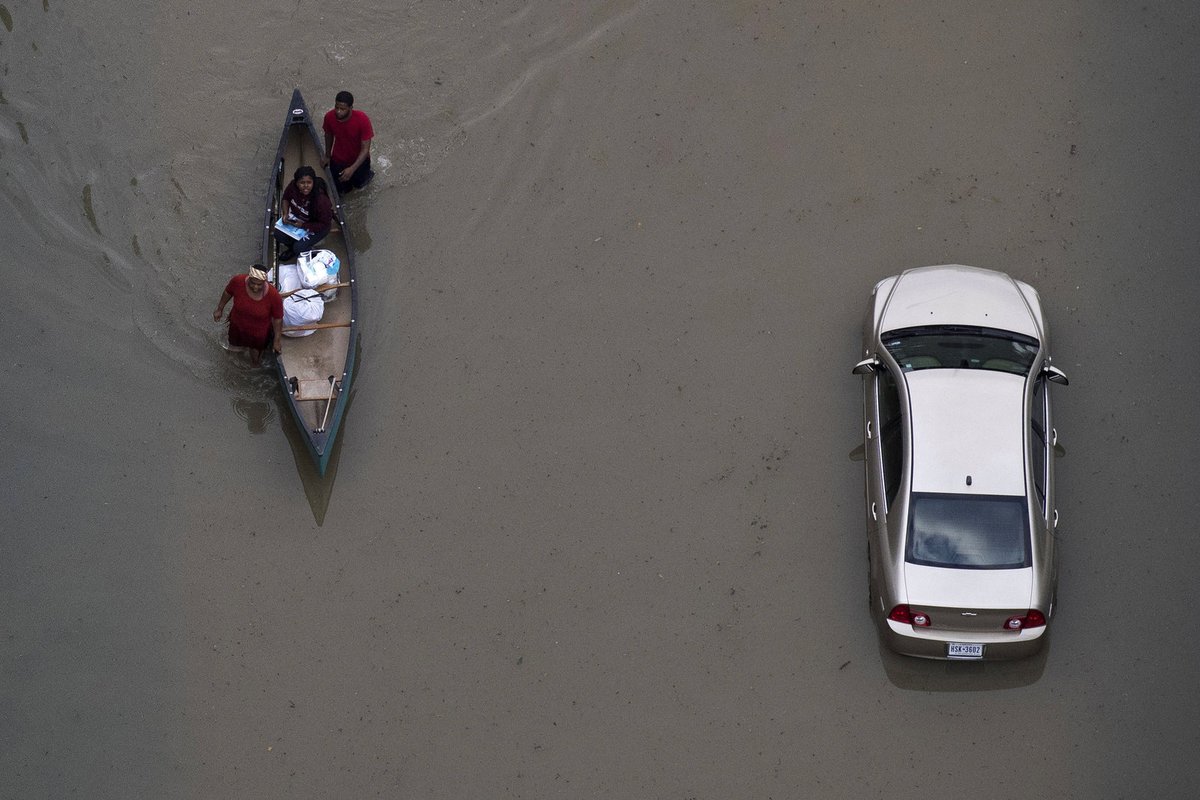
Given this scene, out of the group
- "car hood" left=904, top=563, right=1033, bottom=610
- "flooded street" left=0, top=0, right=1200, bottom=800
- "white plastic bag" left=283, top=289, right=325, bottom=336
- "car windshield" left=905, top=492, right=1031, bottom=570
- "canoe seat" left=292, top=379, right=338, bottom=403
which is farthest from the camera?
"white plastic bag" left=283, top=289, right=325, bottom=336

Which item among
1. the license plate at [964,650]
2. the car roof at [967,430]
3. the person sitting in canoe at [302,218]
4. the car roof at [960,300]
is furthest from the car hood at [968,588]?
the person sitting in canoe at [302,218]

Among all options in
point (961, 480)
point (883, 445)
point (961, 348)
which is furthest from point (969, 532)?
point (961, 348)

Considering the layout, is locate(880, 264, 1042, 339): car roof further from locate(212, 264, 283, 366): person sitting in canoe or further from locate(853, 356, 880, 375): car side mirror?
locate(212, 264, 283, 366): person sitting in canoe

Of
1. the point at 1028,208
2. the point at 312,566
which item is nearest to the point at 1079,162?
the point at 1028,208

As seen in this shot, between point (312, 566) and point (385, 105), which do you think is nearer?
point (312, 566)

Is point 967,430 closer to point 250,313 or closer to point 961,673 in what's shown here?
point 961,673

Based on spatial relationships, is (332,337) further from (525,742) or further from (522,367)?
(525,742)

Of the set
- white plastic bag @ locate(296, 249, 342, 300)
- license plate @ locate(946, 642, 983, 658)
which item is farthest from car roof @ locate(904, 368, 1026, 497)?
white plastic bag @ locate(296, 249, 342, 300)
